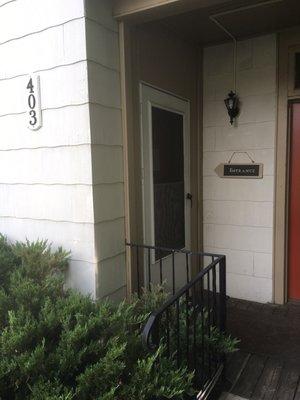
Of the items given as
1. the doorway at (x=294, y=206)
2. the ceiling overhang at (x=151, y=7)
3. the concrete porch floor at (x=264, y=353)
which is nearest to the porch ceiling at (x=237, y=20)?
the ceiling overhang at (x=151, y=7)

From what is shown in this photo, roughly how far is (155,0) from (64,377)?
2.05m

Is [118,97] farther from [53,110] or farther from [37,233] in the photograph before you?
[37,233]

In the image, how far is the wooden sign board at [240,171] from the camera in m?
3.26

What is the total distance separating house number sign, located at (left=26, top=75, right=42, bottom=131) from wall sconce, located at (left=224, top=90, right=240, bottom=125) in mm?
1701

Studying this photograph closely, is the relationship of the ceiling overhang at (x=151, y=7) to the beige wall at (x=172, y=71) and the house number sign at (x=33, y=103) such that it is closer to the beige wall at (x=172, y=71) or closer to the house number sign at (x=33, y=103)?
the beige wall at (x=172, y=71)

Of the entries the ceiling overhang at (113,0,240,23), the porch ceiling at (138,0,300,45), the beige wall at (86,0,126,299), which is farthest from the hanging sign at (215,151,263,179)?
the ceiling overhang at (113,0,240,23)

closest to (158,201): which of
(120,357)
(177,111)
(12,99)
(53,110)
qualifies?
(177,111)

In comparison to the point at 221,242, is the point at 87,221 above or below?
above

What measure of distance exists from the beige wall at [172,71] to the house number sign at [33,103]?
66cm

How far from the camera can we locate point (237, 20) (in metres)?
2.91

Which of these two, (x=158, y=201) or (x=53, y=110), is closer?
(x=53, y=110)

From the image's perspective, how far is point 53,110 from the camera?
2.31 meters

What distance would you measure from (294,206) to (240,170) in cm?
57

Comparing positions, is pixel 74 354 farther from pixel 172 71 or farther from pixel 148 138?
A: pixel 172 71
